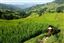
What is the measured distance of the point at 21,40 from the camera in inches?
217

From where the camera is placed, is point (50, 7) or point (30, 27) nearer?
point (30, 27)

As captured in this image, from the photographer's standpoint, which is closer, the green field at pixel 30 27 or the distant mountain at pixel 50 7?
the green field at pixel 30 27

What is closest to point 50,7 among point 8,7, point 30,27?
point 30,27

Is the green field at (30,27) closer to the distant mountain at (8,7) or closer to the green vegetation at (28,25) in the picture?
the green vegetation at (28,25)

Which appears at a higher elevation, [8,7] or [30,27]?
[8,7]

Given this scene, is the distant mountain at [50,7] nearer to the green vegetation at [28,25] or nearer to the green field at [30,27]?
the green vegetation at [28,25]

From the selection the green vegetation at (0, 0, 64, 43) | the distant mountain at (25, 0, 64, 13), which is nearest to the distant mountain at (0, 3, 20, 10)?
the green vegetation at (0, 0, 64, 43)

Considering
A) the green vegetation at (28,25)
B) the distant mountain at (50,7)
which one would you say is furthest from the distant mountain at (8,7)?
the distant mountain at (50,7)

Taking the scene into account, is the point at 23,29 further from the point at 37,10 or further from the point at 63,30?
the point at 63,30

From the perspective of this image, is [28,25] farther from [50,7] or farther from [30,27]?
[50,7]

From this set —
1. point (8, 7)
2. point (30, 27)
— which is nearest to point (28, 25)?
point (30, 27)

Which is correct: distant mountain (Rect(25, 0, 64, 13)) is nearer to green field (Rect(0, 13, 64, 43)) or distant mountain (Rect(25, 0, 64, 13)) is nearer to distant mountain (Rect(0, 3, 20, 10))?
green field (Rect(0, 13, 64, 43))

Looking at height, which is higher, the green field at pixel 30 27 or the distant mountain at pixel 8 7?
the distant mountain at pixel 8 7

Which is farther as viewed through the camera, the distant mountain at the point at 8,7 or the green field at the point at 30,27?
the distant mountain at the point at 8,7
